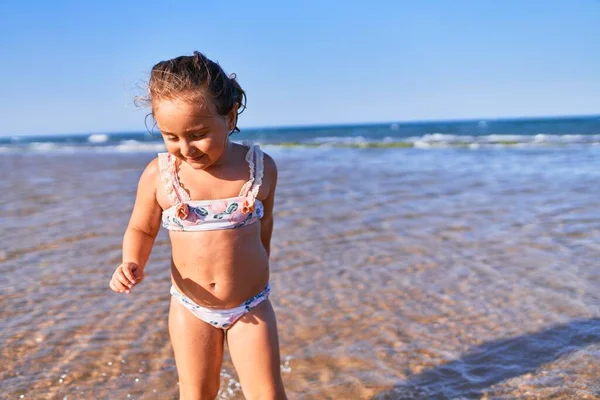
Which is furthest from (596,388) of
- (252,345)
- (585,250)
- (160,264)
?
(160,264)

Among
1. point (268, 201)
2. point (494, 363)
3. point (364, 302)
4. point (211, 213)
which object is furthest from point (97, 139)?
point (211, 213)

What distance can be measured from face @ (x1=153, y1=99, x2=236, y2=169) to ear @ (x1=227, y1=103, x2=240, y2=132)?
3 centimetres

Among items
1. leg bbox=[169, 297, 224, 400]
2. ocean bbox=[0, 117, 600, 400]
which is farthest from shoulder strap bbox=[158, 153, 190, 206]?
ocean bbox=[0, 117, 600, 400]

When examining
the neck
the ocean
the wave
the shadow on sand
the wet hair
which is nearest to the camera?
the wet hair

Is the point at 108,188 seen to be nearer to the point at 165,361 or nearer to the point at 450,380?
the point at 165,361

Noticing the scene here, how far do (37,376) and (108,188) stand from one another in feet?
20.8

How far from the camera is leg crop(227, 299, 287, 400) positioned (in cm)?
222

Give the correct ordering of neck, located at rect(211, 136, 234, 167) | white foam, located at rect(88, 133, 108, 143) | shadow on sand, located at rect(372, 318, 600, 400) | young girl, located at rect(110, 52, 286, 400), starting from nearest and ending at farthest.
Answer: young girl, located at rect(110, 52, 286, 400) < neck, located at rect(211, 136, 234, 167) < shadow on sand, located at rect(372, 318, 600, 400) < white foam, located at rect(88, 133, 108, 143)

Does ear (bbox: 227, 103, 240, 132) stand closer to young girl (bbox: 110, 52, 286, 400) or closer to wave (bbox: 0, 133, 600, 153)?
young girl (bbox: 110, 52, 286, 400)

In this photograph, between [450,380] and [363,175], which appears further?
[363,175]

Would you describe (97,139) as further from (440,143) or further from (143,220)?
(143,220)

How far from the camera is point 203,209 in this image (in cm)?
224

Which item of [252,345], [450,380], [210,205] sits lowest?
[450,380]

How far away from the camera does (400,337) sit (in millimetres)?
3430
